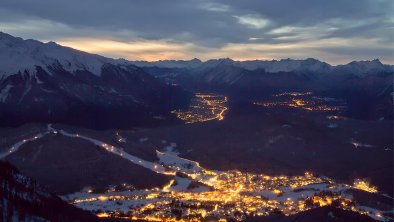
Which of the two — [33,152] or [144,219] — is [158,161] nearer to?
[33,152]

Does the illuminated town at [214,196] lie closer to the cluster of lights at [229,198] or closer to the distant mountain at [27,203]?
the cluster of lights at [229,198]

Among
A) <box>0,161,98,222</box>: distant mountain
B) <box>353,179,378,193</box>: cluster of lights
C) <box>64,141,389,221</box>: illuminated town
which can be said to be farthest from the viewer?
<box>353,179,378,193</box>: cluster of lights

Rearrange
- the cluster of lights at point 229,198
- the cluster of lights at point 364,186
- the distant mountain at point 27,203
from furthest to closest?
the cluster of lights at point 364,186
the cluster of lights at point 229,198
the distant mountain at point 27,203

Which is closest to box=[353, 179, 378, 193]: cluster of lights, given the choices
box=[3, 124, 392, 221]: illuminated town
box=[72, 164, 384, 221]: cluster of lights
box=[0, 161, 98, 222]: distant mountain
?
box=[3, 124, 392, 221]: illuminated town

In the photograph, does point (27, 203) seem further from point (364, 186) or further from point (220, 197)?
point (364, 186)

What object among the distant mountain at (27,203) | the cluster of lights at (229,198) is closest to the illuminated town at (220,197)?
the cluster of lights at (229,198)

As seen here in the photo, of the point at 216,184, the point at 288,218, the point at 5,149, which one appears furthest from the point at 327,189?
the point at 5,149

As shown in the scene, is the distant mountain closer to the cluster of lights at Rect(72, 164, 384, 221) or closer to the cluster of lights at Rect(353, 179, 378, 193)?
the cluster of lights at Rect(72, 164, 384, 221)

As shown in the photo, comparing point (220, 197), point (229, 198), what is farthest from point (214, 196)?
point (229, 198)

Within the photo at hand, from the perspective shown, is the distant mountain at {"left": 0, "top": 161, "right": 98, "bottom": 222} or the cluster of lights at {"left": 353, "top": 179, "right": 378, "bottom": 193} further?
the cluster of lights at {"left": 353, "top": 179, "right": 378, "bottom": 193}
